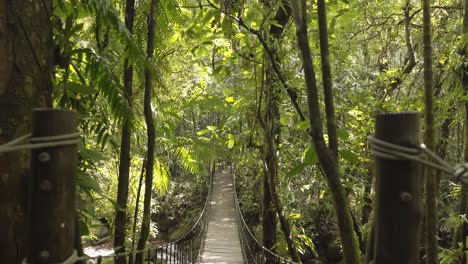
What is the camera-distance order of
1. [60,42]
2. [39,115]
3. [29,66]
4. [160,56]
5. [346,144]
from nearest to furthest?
[39,115]
[29,66]
[60,42]
[160,56]
[346,144]

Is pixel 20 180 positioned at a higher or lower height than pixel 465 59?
lower

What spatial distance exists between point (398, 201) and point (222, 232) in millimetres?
6913

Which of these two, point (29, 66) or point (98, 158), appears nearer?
point (29, 66)

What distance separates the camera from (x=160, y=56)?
2742 millimetres

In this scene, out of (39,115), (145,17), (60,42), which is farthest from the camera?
(145,17)

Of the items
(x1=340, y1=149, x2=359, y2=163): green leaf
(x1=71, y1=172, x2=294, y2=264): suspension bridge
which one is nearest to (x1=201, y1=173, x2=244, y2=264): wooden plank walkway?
(x1=71, y1=172, x2=294, y2=264): suspension bridge

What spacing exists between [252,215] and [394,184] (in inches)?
356

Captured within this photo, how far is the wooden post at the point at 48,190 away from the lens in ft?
2.40

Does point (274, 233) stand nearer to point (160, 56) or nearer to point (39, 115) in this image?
point (160, 56)

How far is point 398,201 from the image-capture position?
2.39 feet

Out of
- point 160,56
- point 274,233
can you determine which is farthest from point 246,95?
point 274,233

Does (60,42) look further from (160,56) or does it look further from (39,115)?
(160,56)

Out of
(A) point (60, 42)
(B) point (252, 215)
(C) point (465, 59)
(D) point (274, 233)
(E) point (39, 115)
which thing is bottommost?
(B) point (252, 215)

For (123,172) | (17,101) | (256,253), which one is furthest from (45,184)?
(256,253)
